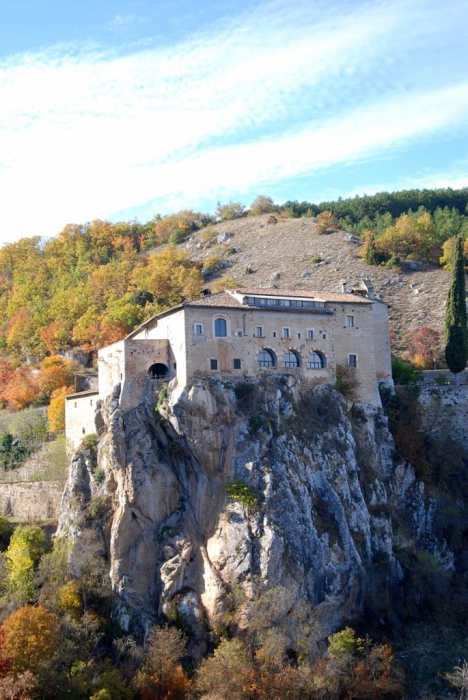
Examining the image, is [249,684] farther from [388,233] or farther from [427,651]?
[388,233]

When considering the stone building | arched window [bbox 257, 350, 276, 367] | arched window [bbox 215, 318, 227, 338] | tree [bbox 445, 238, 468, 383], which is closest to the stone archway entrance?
the stone building

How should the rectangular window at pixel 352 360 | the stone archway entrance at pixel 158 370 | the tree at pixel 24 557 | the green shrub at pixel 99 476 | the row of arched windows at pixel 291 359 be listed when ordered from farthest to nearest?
the rectangular window at pixel 352 360 < the row of arched windows at pixel 291 359 < the stone archway entrance at pixel 158 370 < the green shrub at pixel 99 476 < the tree at pixel 24 557

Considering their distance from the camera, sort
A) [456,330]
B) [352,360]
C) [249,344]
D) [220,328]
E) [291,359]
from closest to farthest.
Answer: [220,328], [249,344], [291,359], [352,360], [456,330]

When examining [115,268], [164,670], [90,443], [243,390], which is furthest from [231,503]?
[115,268]

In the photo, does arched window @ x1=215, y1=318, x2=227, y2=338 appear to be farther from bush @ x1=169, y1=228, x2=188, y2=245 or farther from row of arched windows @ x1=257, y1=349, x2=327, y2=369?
bush @ x1=169, y1=228, x2=188, y2=245

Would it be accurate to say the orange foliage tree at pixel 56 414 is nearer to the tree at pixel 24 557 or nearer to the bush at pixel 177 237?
the tree at pixel 24 557

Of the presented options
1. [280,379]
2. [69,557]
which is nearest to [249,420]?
[280,379]

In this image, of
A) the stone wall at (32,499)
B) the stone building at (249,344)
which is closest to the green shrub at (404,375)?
the stone building at (249,344)

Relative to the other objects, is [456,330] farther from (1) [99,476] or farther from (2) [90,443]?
(1) [99,476]
